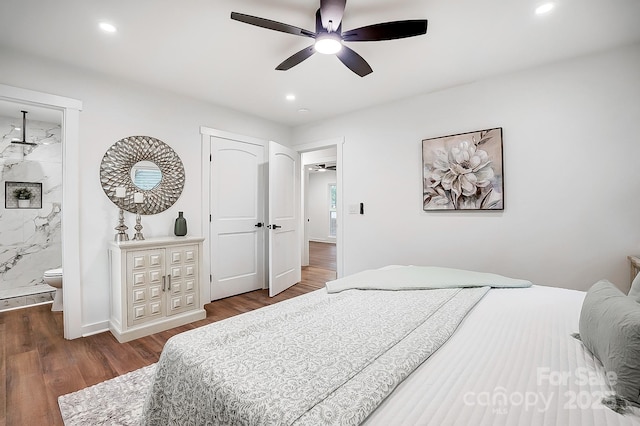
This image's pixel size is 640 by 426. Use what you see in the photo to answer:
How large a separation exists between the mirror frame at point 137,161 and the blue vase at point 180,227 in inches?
7.6

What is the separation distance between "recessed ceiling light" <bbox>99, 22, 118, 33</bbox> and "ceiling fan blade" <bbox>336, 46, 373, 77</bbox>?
161 cm

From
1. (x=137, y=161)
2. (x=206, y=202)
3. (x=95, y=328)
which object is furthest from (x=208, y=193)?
(x=95, y=328)

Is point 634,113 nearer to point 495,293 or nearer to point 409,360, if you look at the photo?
→ point 495,293

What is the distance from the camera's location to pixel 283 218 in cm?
402

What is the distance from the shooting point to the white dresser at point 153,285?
2523 millimetres

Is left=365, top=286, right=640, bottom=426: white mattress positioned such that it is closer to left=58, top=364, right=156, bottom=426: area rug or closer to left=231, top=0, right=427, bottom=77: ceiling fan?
left=58, top=364, right=156, bottom=426: area rug

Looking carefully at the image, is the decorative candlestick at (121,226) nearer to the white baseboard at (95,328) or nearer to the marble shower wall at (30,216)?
the white baseboard at (95,328)

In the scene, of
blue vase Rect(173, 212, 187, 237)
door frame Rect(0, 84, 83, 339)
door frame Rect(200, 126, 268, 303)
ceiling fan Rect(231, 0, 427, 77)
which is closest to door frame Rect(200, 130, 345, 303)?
door frame Rect(200, 126, 268, 303)

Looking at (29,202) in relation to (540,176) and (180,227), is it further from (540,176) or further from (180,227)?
(540,176)

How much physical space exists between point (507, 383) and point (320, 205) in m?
8.86

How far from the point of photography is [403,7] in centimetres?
181

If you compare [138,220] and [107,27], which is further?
[138,220]

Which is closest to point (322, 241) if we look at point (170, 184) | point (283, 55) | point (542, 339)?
point (170, 184)

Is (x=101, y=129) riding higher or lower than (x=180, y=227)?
higher
